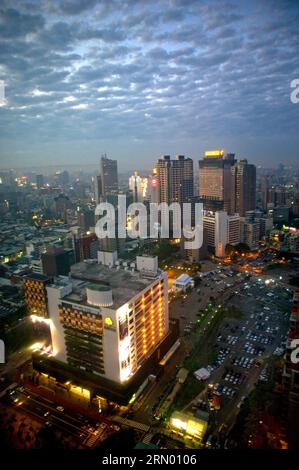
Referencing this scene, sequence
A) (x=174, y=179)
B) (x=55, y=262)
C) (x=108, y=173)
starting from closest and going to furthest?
(x=55, y=262) → (x=174, y=179) → (x=108, y=173)

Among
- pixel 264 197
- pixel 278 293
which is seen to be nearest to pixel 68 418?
pixel 278 293

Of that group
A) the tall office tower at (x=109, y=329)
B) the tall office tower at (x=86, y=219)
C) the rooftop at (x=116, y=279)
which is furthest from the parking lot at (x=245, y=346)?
the tall office tower at (x=86, y=219)

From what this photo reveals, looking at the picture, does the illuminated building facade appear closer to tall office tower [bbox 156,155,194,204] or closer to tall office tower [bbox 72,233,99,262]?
tall office tower [bbox 72,233,99,262]

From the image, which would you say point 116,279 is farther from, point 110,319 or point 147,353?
point 147,353

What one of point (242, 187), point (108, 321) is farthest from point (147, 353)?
→ point (242, 187)

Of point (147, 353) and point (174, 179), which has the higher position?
point (174, 179)

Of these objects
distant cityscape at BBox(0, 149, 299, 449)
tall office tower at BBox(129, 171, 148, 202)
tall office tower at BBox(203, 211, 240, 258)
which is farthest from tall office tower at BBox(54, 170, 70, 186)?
distant cityscape at BBox(0, 149, 299, 449)
